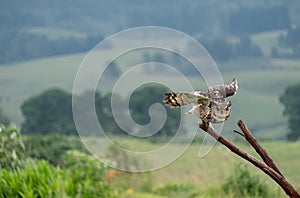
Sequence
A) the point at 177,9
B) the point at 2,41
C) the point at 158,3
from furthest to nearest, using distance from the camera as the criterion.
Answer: the point at 158,3, the point at 177,9, the point at 2,41

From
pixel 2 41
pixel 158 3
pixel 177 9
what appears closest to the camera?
pixel 2 41

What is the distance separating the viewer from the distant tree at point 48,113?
65.6 ft

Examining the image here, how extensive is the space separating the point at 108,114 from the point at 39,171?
12.4 metres

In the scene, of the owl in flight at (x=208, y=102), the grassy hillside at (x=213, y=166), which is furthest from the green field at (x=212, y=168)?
the owl in flight at (x=208, y=102)

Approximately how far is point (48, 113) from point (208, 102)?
1983cm

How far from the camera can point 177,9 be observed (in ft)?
124

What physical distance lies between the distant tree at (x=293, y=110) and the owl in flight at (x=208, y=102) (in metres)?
17.1

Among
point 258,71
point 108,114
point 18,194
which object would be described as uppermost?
point 258,71

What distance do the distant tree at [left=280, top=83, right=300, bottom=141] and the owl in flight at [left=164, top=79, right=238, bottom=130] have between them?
1708 centimetres

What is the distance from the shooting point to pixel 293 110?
18422mm

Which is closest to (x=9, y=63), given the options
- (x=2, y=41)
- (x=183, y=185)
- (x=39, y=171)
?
(x=2, y=41)

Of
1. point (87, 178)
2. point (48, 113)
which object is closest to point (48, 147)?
point (87, 178)

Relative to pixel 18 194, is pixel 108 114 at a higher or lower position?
higher

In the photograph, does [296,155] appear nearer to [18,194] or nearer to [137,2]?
[18,194]
